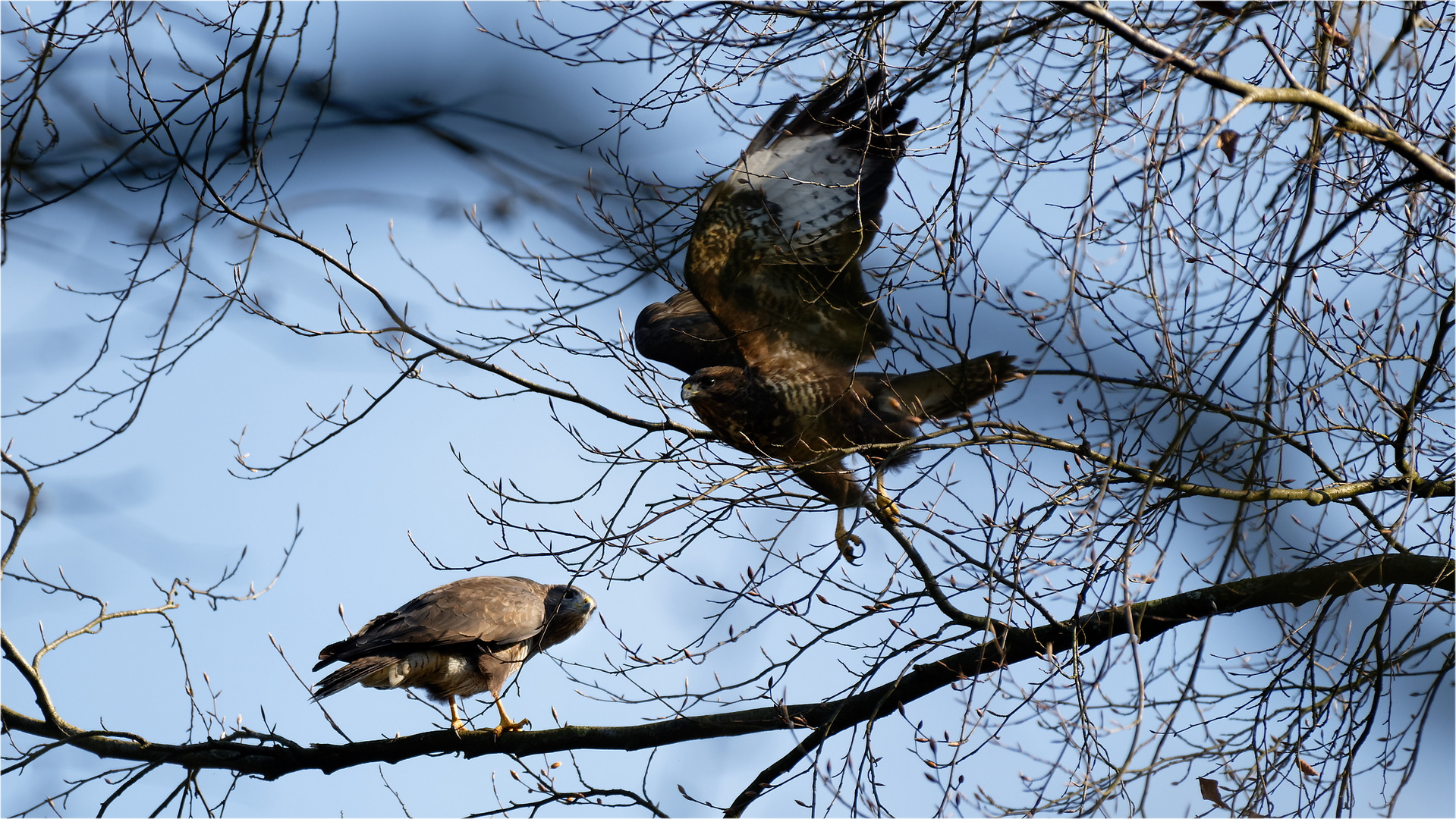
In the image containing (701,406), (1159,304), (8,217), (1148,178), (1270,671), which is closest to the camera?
(1148,178)

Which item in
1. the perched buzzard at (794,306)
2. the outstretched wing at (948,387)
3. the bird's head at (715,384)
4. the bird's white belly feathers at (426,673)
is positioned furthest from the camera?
the bird's white belly feathers at (426,673)

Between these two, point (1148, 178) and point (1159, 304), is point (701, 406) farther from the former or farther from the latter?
point (1148, 178)

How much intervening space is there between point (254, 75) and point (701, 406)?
2.17m

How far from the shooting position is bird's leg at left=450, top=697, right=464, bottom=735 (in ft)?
15.3

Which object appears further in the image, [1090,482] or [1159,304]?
[1090,482]

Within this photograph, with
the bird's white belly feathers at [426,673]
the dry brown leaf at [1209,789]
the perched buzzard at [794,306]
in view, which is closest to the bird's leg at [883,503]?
the perched buzzard at [794,306]

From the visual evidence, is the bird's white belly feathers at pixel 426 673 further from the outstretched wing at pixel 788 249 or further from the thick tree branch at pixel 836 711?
the outstretched wing at pixel 788 249

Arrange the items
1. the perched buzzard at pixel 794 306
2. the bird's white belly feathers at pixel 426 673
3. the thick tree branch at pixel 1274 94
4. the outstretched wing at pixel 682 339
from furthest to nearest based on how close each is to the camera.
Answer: the outstretched wing at pixel 682 339
the bird's white belly feathers at pixel 426 673
the perched buzzard at pixel 794 306
the thick tree branch at pixel 1274 94

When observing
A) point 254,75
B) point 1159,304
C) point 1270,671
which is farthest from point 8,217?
point 1270,671

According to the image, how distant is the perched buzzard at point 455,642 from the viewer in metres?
4.70

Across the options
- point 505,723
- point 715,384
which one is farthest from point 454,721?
point 715,384

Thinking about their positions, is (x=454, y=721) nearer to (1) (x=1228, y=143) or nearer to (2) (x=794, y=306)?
(2) (x=794, y=306)

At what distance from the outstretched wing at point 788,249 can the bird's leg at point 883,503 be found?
616mm

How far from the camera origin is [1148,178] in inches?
97.1
